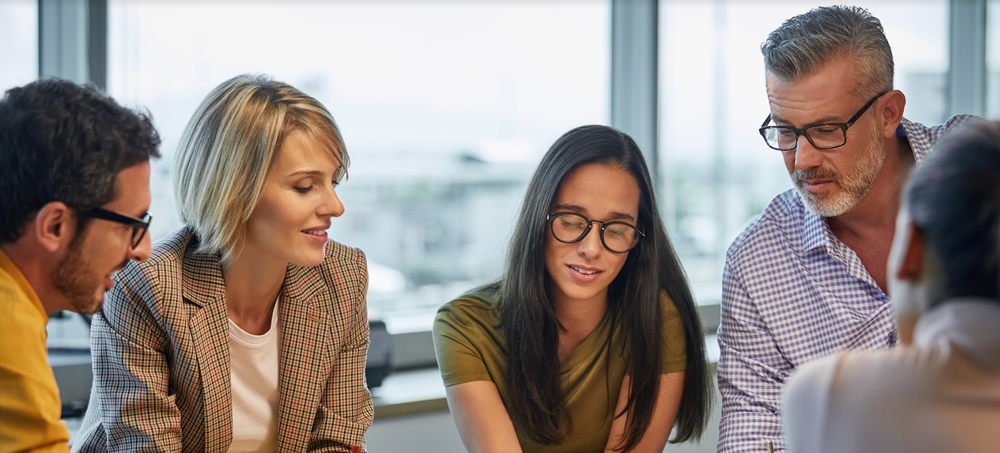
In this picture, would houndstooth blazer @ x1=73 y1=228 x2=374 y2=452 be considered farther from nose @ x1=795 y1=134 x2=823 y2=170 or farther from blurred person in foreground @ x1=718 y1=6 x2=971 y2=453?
nose @ x1=795 y1=134 x2=823 y2=170

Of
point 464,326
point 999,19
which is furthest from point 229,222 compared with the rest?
point 999,19

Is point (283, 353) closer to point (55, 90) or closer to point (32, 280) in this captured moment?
point (32, 280)

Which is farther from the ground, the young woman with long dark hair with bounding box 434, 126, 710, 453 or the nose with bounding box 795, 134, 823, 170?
the nose with bounding box 795, 134, 823, 170

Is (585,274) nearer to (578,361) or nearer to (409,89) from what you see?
(578,361)

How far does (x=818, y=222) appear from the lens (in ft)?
6.63

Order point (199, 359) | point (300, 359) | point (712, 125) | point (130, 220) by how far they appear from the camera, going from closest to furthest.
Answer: point (130, 220)
point (199, 359)
point (300, 359)
point (712, 125)

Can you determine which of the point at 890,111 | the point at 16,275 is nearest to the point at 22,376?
the point at 16,275

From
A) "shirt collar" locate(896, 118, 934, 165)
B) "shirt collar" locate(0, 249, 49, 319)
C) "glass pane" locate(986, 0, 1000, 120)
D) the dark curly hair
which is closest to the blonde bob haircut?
the dark curly hair

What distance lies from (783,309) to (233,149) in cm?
129

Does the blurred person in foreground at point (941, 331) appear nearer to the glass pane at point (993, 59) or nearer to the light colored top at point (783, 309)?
the light colored top at point (783, 309)

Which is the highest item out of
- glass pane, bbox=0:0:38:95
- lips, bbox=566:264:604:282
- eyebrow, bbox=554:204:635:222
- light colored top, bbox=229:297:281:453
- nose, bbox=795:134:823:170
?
glass pane, bbox=0:0:38:95

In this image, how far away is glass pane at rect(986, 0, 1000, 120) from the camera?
4.30 m

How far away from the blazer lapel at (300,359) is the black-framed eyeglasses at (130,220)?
493mm

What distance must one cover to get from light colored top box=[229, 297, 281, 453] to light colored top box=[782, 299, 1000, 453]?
125 centimetres
